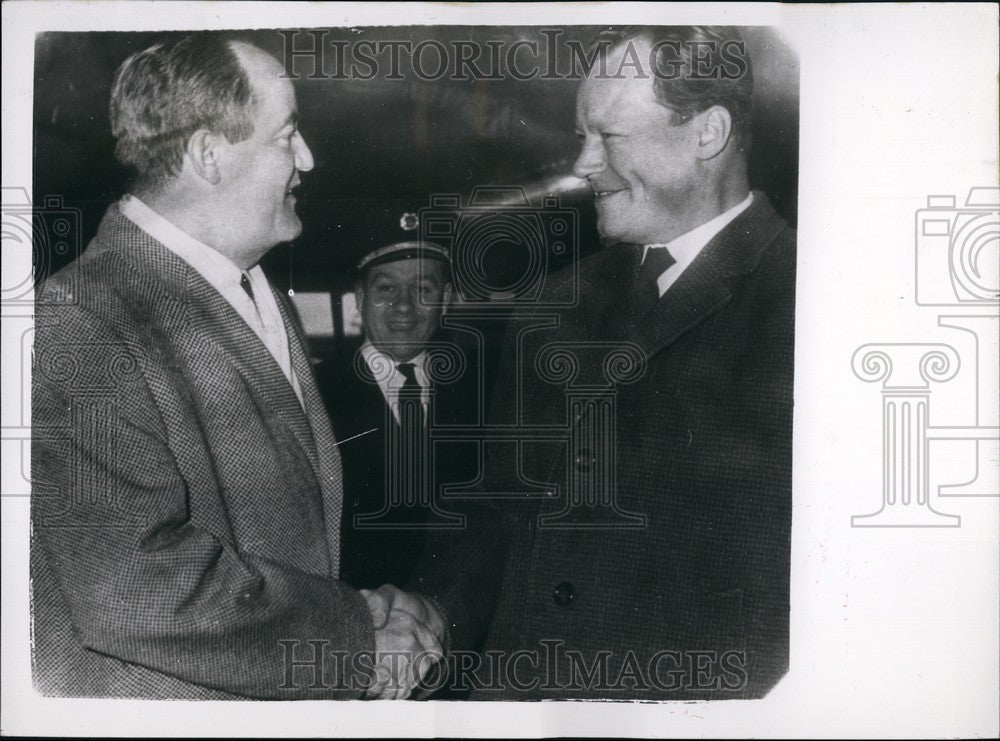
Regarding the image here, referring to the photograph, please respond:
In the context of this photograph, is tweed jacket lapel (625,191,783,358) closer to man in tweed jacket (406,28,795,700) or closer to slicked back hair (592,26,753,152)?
man in tweed jacket (406,28,795,700)

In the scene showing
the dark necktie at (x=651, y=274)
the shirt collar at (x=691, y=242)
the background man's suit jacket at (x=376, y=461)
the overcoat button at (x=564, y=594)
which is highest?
the shirt collar at (x=691, y=242)

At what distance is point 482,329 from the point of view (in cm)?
223

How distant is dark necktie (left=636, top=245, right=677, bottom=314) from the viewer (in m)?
2.22

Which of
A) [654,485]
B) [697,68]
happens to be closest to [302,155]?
[697,68]

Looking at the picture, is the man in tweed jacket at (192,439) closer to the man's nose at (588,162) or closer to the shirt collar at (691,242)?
the man's nose at (588,162)

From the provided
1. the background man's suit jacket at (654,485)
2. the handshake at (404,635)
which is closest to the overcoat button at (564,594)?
the background man's suit jacket at (654,485)

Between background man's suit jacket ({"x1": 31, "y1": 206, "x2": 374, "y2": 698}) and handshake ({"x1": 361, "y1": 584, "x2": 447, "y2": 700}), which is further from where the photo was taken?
handshake ({"x1": 361, "y1": 584, "x2": 447, "y2": 700})

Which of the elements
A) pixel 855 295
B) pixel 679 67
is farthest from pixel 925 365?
pixel 679 67

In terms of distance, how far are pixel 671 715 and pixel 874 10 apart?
1.75m

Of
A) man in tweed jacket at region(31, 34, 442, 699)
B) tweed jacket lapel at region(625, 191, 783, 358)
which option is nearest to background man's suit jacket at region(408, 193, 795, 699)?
tweed jacket lapel at region(625, 191, 783, 358)

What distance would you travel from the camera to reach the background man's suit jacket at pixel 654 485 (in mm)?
2209

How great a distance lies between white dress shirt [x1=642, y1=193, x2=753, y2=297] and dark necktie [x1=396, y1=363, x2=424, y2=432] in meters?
0.61

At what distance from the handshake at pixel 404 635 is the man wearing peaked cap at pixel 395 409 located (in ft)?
0.16

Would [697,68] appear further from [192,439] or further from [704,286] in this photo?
[192,439]
